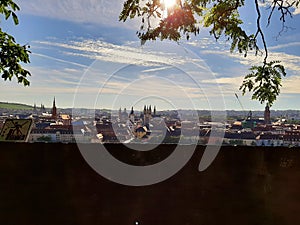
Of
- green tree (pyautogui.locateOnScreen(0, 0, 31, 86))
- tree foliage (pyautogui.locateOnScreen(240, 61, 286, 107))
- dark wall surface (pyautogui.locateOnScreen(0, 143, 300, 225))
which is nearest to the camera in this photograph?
dark wall surface (pyautogui.locateOnScreen(0, 143, 300, 225))

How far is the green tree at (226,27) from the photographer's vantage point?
545 centimetres

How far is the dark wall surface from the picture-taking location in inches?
67.8

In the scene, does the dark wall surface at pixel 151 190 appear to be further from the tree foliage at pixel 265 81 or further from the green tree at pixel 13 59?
the tree foliage at pixel 265 81

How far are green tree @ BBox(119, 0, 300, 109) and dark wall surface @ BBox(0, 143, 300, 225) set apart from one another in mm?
3941

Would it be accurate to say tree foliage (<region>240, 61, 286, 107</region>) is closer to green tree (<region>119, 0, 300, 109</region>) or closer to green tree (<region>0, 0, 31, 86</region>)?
green tree (<region>119, 0, 300, 109</region>)

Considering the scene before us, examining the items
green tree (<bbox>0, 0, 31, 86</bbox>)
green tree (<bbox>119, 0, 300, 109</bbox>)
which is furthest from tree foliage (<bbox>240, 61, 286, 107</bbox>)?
green tree (<bbox>0, 0, 31, 86</bbox>)

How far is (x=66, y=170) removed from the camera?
172 cm

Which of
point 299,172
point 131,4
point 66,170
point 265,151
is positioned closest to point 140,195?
point 66,170

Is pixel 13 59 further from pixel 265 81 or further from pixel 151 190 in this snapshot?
pixel 265 81

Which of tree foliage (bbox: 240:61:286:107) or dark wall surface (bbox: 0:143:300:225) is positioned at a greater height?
tree foliage (bbox: 240:61:286:107)

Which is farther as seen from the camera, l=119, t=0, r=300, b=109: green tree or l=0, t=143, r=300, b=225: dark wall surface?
l=119, t=0, r=300, b=109: green tree

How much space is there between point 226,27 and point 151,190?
4.95 m

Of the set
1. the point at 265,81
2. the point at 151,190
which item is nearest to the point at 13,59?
the point at 151,190

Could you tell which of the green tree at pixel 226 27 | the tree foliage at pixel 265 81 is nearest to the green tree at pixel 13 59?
the green tree at pixel 226 27
